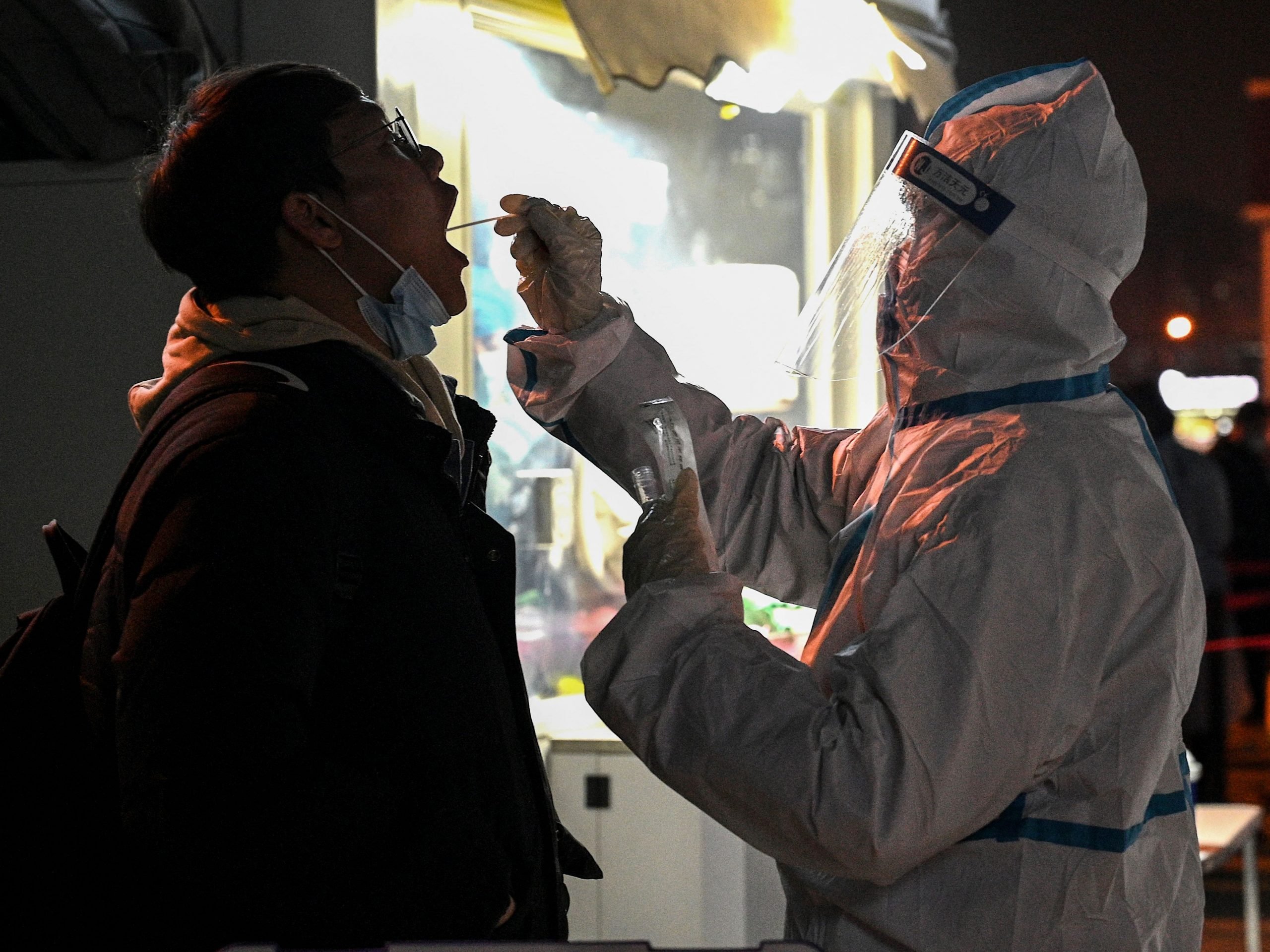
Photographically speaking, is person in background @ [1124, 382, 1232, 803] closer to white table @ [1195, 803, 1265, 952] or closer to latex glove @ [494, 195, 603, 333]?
white table @ [1195, 803, 1265, 952]

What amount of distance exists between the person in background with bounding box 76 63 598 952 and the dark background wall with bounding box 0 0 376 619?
74cm

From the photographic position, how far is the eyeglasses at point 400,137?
1.60 meters

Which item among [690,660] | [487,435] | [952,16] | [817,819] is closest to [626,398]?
[487,435]

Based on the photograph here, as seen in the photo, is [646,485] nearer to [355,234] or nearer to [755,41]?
[355,234]

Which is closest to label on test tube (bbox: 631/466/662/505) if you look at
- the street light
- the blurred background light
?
the street light

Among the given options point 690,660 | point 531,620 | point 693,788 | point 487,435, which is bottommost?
point 531,620

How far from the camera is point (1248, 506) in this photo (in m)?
7.07

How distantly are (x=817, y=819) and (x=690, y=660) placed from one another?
8.1 inches

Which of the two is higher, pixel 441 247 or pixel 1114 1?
pixel 1114 1

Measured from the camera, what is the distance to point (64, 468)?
2.31 meters

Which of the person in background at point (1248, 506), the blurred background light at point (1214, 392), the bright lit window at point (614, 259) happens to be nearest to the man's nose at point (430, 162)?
the bright lit window at point (614, 259)

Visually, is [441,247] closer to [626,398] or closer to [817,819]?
[626,398]

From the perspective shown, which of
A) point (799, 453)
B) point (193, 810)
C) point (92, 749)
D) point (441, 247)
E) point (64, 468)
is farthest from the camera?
point (64, 468)

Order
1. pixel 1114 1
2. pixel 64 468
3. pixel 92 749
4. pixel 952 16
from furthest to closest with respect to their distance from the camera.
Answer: pixel 1114 1 < pixel 952 16 < pixel 64 468 < pixel 92 749
